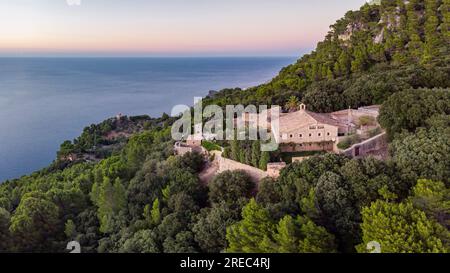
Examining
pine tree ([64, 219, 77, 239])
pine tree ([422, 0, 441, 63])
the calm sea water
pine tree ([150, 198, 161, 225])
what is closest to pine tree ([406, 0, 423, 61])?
pine tree ([422, 0, 441, 63])

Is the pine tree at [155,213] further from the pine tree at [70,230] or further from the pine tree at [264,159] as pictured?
the pine tree at [264,159]

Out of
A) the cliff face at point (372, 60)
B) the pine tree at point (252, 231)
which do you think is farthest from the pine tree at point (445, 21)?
the pine tree at point (252, 231)

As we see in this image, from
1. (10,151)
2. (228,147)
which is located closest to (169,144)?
(228,147)

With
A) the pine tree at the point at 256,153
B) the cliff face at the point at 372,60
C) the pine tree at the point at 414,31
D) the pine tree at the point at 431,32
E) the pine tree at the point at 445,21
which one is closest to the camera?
the pine tree at the point at 256,153

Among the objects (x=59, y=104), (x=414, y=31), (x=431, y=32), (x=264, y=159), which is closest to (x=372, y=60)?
(x=414, y=31)

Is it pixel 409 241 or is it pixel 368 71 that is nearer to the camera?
pixel 409 241

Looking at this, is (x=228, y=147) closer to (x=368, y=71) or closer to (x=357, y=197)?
(x=357, y=197)

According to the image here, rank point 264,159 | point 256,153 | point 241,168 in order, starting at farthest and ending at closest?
point 241,168 < point 256,153 < point 264,159

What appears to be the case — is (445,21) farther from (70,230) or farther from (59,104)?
(59,104)
